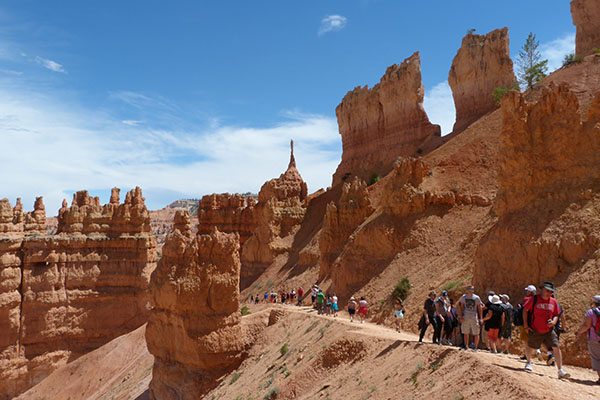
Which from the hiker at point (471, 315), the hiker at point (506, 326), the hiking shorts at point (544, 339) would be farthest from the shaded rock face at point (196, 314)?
the hiking shorts at point (544, 339)

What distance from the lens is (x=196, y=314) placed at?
22750 mm

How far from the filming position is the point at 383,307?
2420 centimetres

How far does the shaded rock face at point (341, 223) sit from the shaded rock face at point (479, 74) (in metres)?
11.5

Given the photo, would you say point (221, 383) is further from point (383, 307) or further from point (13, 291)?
point (13, 291)

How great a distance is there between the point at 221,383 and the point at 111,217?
23157 millimetres

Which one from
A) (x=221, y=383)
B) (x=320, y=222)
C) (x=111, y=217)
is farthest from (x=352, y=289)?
(x=111, y=217)

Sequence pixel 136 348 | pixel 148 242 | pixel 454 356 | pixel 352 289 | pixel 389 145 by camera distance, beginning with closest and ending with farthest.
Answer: pixel 454 356, pixel 352 289, pixel 136 348, pixel 148 242, pixel 389 145

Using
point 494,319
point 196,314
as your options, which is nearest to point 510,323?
point 494,319

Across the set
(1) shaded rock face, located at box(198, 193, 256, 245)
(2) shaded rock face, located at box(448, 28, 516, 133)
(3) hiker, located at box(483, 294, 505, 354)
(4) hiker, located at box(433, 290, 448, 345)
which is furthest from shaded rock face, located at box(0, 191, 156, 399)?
(3) hiker, located at box(483, 294, 505, 354)

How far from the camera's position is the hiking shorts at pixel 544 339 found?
10578 mm

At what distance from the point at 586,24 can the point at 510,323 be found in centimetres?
3346

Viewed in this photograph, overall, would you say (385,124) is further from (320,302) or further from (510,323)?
(510,323)

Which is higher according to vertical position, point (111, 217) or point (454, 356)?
point (111, 217)

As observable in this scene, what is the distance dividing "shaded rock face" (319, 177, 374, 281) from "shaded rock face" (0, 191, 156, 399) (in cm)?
1507
